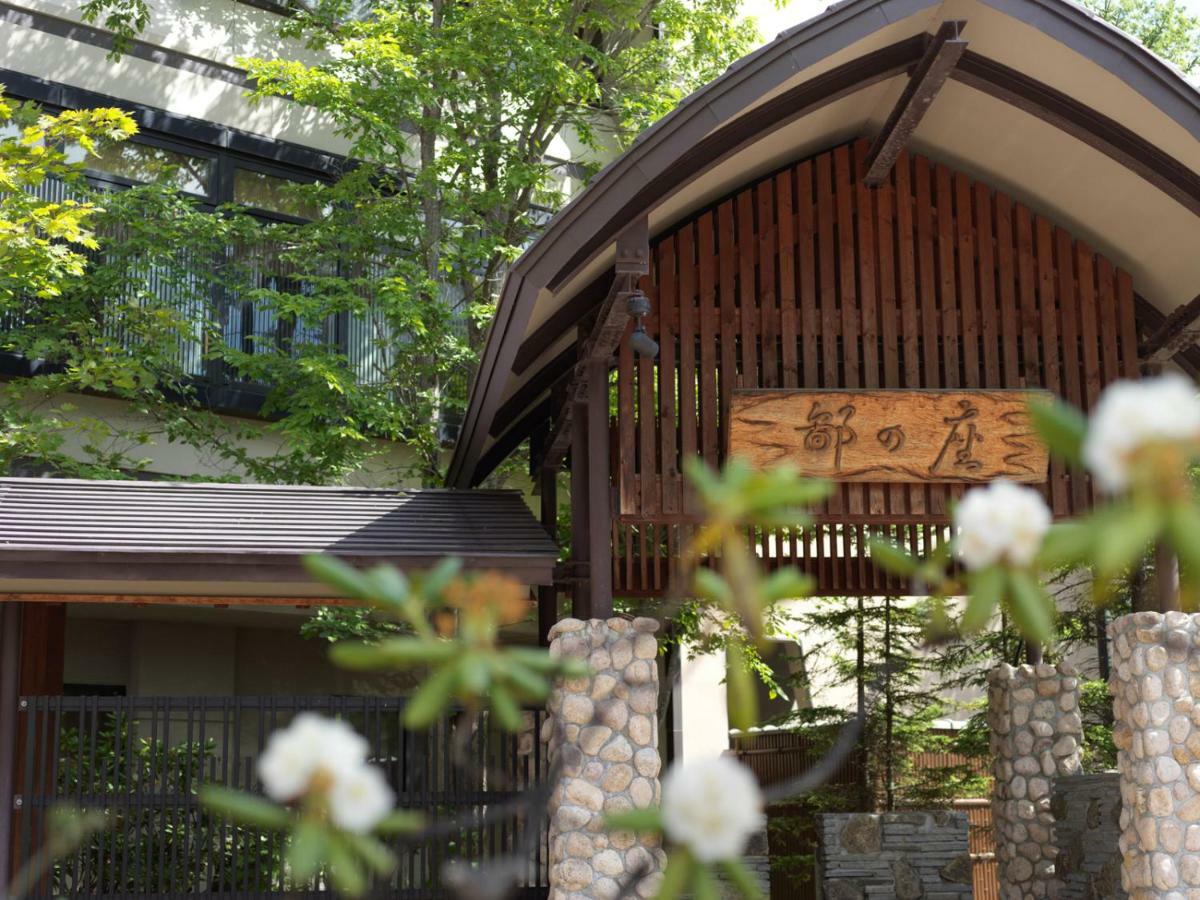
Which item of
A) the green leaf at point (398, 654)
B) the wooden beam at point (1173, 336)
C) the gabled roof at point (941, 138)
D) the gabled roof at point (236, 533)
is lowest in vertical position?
the green leaf at point (398, 654)

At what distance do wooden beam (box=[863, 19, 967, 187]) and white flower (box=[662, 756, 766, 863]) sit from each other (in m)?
7.49

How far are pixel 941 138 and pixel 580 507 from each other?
3573 mm

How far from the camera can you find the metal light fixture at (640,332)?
26.4 feet

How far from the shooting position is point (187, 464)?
616 inches

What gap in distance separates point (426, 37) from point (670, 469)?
735 centimetres

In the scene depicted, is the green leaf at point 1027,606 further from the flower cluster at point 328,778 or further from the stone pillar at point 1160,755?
the stone pillar at point 1160,755

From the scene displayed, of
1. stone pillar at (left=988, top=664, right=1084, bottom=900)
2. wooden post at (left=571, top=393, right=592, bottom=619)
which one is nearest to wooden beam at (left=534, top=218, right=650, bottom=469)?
wooden post at (left=571, top=393, right=592, bottom=619)

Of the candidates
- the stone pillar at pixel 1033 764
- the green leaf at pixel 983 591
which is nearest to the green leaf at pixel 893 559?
the green leaf at pixel 983 591

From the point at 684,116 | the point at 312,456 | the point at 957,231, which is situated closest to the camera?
the point at 684,116

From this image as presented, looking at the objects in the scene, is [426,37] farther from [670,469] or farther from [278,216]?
[670,469]

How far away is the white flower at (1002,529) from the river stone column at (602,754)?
Result: 21.1 ft

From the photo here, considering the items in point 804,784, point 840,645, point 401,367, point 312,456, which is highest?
point 401,367

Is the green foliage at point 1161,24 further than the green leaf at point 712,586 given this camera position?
Yes

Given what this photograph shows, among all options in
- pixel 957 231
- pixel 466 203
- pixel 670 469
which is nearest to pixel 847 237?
pixel 957 231
